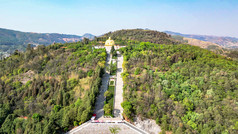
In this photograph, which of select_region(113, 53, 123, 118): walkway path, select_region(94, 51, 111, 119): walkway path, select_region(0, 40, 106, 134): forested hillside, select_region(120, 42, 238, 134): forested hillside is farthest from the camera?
select_region(113, 53, 123, 118): walkway path

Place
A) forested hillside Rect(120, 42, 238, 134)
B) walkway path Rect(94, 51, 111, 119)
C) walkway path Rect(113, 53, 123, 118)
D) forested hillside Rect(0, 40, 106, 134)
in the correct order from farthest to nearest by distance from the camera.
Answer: walkway path Rect(113, 53, 123, 118), walkway path Rect(94, 51, 111, 119), forested hillside Rect(0, 40, 106, 134), forested hillside Rect(120, 42, 238, 134)

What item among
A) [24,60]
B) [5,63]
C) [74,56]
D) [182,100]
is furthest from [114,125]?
[5,63]

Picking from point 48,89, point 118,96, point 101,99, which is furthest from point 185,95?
point 48,89

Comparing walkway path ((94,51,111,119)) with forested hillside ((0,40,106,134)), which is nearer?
forested hillside ((0,40,106,134))

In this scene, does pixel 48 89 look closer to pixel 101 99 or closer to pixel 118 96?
pixel 101 99

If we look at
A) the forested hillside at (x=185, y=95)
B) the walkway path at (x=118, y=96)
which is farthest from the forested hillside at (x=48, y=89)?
the forested hillside at (x=185, y=95)

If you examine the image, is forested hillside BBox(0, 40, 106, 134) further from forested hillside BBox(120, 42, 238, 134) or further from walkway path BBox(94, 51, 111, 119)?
forested hillside BBox(120, 42, 238, 134)

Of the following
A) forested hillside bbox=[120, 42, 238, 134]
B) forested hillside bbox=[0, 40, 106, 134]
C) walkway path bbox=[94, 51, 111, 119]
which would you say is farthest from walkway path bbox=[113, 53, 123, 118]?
forested hillside bbox=[0, 40, 106, 134]
